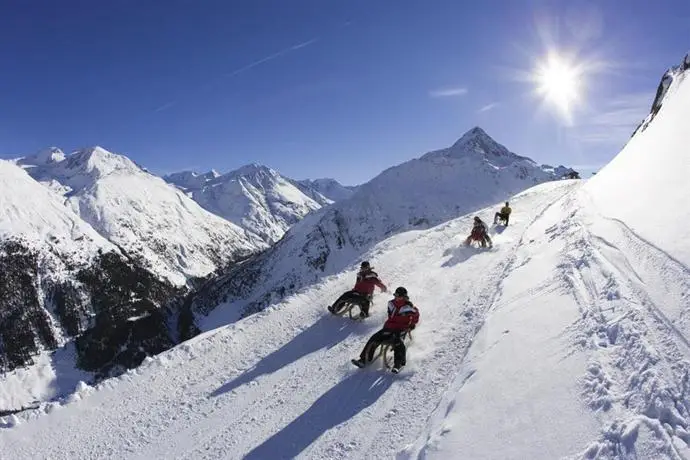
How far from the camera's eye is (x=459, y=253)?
21625mm

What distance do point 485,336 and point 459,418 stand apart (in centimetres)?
347

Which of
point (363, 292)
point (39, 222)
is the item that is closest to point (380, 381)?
point (363, 292)

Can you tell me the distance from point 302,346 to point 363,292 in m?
2.97

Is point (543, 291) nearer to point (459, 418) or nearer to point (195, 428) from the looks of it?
point (459, 418)

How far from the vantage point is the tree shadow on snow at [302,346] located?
1279 cm

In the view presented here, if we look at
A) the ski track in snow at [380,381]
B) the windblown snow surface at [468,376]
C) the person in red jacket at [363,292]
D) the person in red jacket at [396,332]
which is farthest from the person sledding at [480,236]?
the person in red jacket at [396,332]

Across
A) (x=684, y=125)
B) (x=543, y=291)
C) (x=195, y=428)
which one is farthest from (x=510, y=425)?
(x=684, y=125)

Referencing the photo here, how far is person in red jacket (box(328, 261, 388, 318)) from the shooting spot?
15.2 metres

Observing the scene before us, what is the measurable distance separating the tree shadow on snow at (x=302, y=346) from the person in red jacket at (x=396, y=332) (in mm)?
2309

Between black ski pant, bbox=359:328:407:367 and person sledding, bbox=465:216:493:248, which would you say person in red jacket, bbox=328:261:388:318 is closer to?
black ski pant, bbox=359:328:407:367

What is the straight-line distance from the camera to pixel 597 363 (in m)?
7.77

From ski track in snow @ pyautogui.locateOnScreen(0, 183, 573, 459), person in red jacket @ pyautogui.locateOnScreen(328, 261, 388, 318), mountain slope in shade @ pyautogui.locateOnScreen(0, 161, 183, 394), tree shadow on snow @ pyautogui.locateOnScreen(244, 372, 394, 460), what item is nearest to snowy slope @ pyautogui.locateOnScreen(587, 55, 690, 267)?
ski track in snow @ pyautogui.locateOnScreen(0, 183, 573, 459)

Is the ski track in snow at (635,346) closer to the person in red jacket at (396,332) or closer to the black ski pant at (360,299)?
the person in red jacket at (396,332)

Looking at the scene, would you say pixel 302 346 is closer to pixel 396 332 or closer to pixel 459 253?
pixel 396 332
